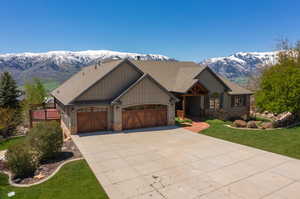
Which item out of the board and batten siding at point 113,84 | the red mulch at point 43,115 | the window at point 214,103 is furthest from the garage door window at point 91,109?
the window at point 214,103

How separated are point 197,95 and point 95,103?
1173 centimetres

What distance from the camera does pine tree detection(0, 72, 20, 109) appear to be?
73.6 ft

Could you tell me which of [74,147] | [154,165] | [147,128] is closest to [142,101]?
[147,128]

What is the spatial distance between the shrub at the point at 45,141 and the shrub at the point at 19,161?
0.98m

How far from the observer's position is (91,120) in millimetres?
17000

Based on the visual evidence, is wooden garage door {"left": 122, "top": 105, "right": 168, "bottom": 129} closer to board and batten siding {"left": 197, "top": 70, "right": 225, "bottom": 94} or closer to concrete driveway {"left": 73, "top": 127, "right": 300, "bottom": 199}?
concrete driveway {"left": 73, "top": 127, "right": 300, "bottom": 199}

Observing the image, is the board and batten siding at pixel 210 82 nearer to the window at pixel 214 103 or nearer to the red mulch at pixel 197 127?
the window at pixel 214 103

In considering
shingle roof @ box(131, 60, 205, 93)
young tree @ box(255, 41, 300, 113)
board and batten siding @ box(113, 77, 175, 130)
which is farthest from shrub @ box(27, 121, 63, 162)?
young tree @ box(255, 41, 300, 113)

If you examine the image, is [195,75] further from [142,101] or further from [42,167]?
[42,167]

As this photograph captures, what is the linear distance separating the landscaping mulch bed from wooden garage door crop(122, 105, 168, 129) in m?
5.62

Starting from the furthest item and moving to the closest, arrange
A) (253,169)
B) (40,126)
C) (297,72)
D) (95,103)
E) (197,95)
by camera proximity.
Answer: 1. (197,95)
2. (297,72)
3. (95,103)
4. (40,126)
5. (253,169)

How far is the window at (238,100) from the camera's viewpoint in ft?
85.2

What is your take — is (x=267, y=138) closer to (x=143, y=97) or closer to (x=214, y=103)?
(x=214, y=103)

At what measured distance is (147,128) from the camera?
61.4 feet
